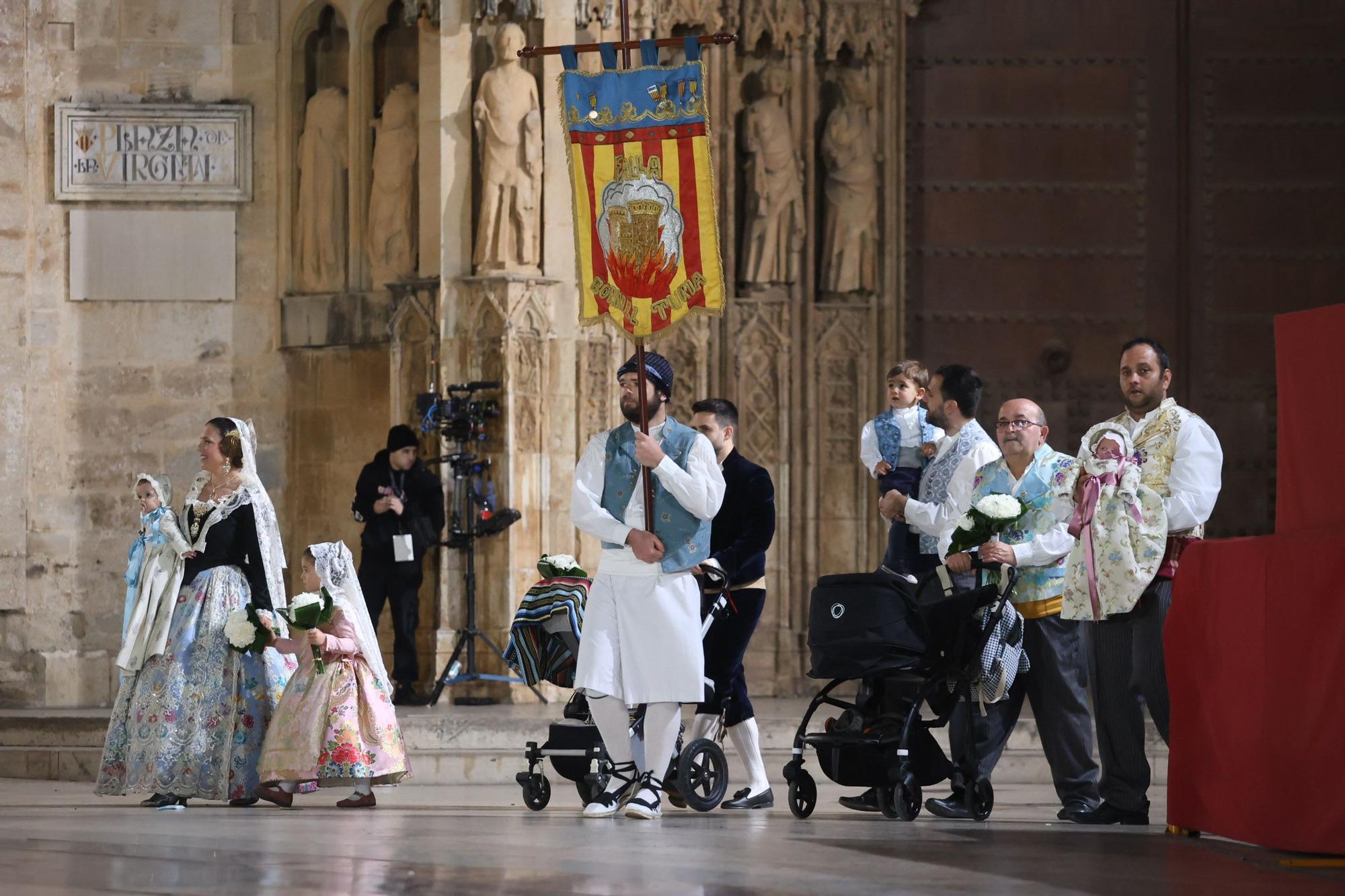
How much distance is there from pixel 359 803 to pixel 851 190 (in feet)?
20.3

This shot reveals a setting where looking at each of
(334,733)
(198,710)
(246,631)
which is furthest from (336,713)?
(198,710)

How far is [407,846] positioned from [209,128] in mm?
8012

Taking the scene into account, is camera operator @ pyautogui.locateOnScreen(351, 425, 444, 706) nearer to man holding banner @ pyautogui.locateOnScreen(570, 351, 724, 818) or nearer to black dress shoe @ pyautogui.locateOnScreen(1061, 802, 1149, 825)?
man holding banner @ pyautogui.locateOnScreen(570, 351, 724, 818)

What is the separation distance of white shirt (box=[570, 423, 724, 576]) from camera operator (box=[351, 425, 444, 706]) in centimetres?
420

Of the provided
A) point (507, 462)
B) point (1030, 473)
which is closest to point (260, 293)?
point (507, 462)

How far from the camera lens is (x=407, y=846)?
6.64 metres

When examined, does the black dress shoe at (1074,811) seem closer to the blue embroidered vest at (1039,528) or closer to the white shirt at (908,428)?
the blue embroidered vest at (1039,528)

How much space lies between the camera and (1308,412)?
639cm

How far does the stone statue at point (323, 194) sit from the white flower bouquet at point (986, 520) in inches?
264

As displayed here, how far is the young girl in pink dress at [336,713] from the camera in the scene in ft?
28.1

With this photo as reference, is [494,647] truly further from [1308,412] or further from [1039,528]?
[1308,412]

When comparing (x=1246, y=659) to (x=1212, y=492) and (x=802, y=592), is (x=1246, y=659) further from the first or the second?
(x=802, y=592)

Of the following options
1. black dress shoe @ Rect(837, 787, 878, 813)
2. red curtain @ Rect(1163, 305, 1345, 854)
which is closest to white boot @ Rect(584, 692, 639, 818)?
black dress shoe @ Rect(837, 787, 878, 813)

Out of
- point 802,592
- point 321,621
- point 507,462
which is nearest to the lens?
point 321,621
